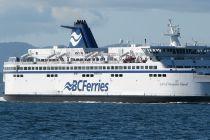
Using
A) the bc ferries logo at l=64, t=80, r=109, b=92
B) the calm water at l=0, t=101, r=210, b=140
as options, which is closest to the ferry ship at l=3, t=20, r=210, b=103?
the bc ferries logo at l=64, t=80, r=109, b=92

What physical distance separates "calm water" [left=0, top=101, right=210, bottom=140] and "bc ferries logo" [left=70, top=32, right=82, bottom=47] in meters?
10.1

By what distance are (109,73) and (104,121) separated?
77.3 ft

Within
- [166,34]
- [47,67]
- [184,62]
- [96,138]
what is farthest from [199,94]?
[96,138]

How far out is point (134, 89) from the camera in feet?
315

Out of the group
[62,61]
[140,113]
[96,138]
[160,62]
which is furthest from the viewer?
[62,61]

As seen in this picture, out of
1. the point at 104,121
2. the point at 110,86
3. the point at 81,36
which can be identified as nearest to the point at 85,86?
the point at 110,86

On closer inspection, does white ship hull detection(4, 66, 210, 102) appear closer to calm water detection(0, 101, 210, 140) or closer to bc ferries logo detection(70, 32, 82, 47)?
calm water detection(0, 101, 210, 140)

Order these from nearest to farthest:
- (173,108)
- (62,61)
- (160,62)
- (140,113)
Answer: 1. (140,113)
2. (173,108)
3. (160,62)
4. (62,61)

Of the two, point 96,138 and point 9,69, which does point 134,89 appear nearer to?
point 9,69

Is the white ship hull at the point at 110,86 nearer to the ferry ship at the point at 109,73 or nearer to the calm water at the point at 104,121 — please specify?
the ferry ship at the point at 109,73

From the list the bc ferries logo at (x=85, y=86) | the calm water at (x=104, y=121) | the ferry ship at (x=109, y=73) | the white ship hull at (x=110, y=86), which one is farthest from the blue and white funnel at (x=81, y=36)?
the calm water at (x=104, y=121)

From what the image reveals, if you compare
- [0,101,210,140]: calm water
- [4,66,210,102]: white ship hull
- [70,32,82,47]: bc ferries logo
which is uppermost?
[70,32,82,47]: bc ferries logo

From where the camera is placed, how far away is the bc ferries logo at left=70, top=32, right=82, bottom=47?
106 m

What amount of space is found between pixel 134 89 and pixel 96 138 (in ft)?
115
